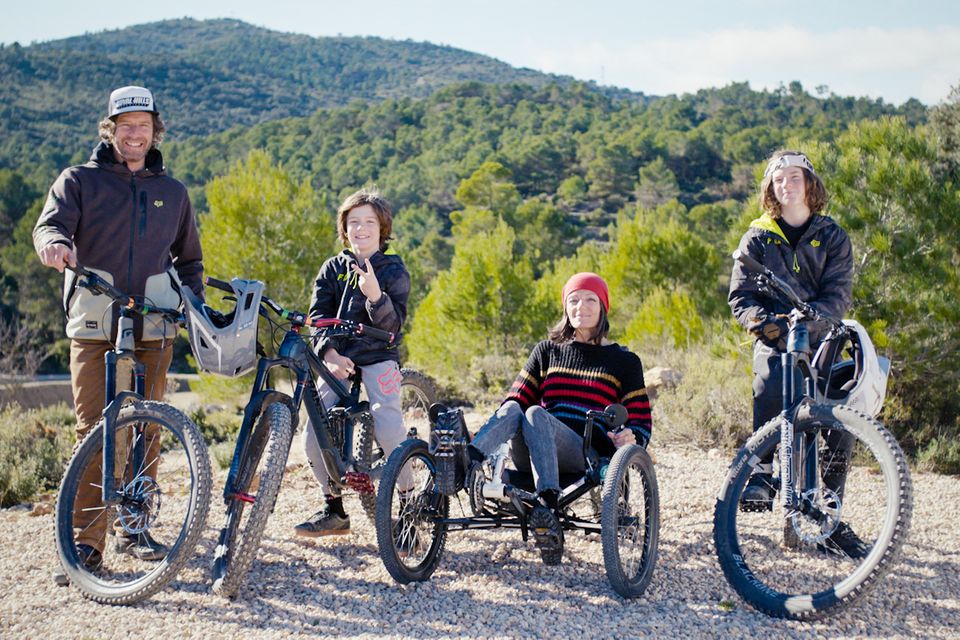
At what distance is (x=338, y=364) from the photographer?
3869 millimetres

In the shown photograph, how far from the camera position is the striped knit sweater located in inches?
152

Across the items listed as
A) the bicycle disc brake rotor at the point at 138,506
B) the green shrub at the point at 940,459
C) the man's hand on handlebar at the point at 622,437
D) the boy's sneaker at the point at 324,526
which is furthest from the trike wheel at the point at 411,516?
the green shrub at the point at 940,459

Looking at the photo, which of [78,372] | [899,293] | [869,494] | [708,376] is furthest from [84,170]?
[899,293]

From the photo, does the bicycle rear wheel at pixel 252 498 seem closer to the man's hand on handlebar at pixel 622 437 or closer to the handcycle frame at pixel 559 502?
the handcycle frame at pixel 559 502

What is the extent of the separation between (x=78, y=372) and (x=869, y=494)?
4.88 meters

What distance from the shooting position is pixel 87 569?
133 inches

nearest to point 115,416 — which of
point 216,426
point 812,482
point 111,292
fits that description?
point 111,292

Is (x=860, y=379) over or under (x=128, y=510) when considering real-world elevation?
over

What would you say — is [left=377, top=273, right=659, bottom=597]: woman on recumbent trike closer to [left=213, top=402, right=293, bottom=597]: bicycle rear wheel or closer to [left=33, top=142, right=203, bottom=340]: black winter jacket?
[left=213, top=402, right=293, bottom=597]: bicycle rear wheel

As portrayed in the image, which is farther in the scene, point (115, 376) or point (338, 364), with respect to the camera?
point (338, 364)

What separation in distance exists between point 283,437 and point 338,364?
0.71 m

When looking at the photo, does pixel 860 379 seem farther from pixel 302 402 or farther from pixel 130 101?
pixel 130 101

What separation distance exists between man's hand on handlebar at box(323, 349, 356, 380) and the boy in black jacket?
86mm

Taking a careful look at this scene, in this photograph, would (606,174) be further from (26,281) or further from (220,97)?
(220,97)
